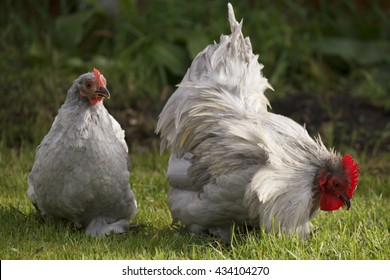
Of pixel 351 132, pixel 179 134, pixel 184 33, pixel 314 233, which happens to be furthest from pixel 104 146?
pixel 184 33

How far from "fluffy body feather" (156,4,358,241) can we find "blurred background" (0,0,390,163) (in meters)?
2.95

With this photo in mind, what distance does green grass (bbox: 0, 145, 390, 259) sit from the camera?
5.11 m

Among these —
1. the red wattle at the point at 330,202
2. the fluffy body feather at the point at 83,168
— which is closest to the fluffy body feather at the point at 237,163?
the red wattle at the point at 330,202

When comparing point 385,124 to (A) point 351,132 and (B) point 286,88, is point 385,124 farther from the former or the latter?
(B) point 286,88

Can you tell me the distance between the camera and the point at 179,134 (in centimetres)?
577

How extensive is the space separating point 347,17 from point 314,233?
591 cm

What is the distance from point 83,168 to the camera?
5.44 metres

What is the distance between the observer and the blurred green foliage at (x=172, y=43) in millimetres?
9797

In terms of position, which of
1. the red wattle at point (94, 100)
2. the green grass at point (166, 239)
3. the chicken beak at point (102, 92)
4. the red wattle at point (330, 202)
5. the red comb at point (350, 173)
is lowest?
the green grass at point (166, 239)

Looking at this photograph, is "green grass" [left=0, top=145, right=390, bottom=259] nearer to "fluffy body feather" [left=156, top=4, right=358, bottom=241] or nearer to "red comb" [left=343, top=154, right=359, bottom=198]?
"fluffy body feather" [left=156, top=4, right=358, bottom=241]

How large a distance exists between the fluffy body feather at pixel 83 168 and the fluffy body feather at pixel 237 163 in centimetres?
42

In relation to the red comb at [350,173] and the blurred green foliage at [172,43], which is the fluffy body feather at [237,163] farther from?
the blurred green foliage at [172,43]

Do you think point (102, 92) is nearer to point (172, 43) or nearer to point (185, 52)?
point (185, 52)

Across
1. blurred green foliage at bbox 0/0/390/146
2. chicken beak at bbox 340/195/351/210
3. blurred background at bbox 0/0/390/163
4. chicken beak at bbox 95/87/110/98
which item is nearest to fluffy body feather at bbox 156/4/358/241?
chicken beak at bbox 340/195/351/210
